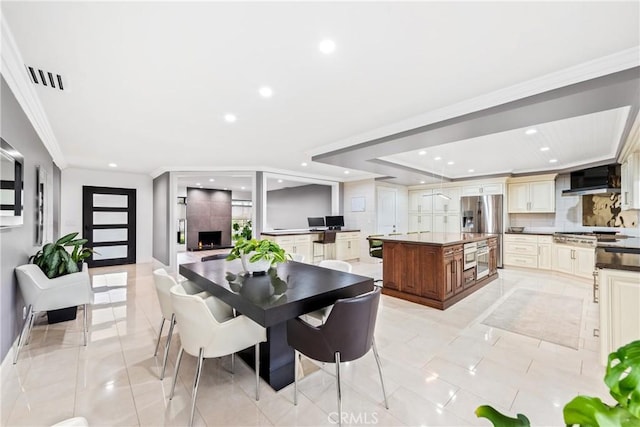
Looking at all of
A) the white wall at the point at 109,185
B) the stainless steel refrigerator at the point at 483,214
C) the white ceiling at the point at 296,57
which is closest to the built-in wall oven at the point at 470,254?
the white ceiling at the point at 296,57

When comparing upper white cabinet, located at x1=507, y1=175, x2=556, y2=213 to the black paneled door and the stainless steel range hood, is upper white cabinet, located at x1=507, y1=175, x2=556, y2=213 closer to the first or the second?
the stainless steel range hood

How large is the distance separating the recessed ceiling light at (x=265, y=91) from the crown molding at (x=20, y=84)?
1.59 meters

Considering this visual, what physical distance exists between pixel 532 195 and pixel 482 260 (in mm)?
2837

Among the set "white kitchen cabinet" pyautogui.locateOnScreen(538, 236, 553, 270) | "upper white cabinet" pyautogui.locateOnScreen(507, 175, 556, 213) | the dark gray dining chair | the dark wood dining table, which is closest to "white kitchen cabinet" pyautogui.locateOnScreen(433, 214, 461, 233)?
"upper white cabinet" pyautogui.locateOnScreen(507, 175, 556, 213)

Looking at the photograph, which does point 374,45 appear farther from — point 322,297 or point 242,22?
point 322,297

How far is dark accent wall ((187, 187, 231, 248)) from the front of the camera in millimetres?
9805

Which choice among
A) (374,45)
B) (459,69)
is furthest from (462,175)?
(374,45)

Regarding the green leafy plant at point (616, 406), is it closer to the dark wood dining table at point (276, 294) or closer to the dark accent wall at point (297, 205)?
the dark wood dining table at point (276, 294)

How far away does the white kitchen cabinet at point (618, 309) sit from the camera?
2.13 m

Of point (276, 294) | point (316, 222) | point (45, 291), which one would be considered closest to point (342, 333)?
point (276, 294)

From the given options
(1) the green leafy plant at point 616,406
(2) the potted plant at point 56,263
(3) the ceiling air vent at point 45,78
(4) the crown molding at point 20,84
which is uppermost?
(3) the ceiling air vent at point 45,78

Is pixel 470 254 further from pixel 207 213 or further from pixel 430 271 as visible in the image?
pixel 207 213

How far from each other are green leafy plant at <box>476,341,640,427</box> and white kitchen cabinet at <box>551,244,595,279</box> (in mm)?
6032

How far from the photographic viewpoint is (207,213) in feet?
33.0
